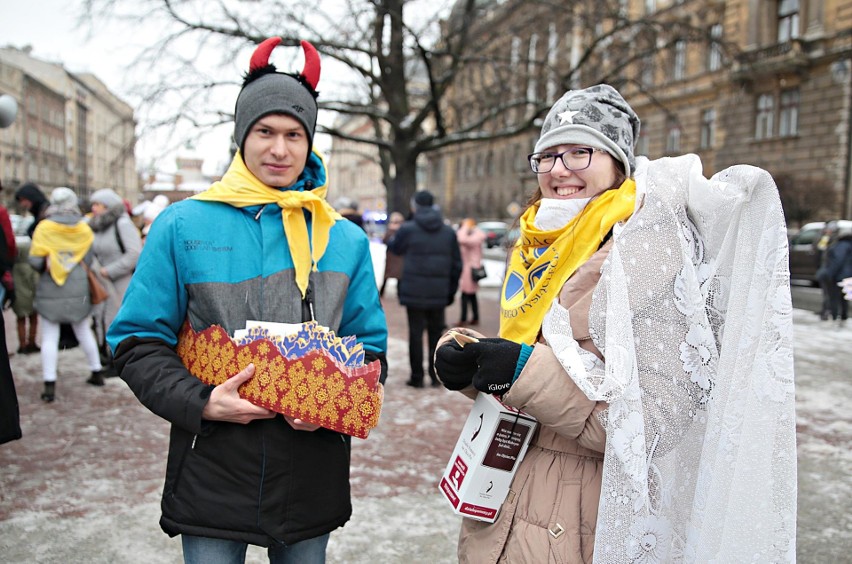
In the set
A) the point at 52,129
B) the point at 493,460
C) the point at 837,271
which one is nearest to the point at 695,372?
the point at 493,460

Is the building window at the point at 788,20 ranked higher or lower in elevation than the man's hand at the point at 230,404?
higher

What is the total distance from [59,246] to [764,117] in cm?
3159

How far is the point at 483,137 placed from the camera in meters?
13.9

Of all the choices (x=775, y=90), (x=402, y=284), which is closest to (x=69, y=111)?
(x=775, y=90)

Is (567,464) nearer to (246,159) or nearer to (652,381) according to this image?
(652,381)

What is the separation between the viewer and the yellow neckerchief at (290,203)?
192 centimetres

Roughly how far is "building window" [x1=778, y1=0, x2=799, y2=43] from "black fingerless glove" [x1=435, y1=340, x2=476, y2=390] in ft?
111

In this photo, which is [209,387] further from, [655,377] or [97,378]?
[97,378]

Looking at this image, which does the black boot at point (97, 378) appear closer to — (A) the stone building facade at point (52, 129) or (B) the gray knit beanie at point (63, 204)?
(B) the gray knit beanie at point (63, 204)

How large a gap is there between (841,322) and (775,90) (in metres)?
22.0

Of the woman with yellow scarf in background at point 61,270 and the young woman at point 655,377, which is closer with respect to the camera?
the young woman at point 655,377

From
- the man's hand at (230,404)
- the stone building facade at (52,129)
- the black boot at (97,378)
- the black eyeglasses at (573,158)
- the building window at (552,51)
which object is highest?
the stone building facade at (52,129)

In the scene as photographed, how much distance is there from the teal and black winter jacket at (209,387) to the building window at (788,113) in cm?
3198

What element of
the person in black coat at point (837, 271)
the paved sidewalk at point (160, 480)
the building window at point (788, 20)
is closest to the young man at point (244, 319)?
the paved sidewalk at point (160, 480)
